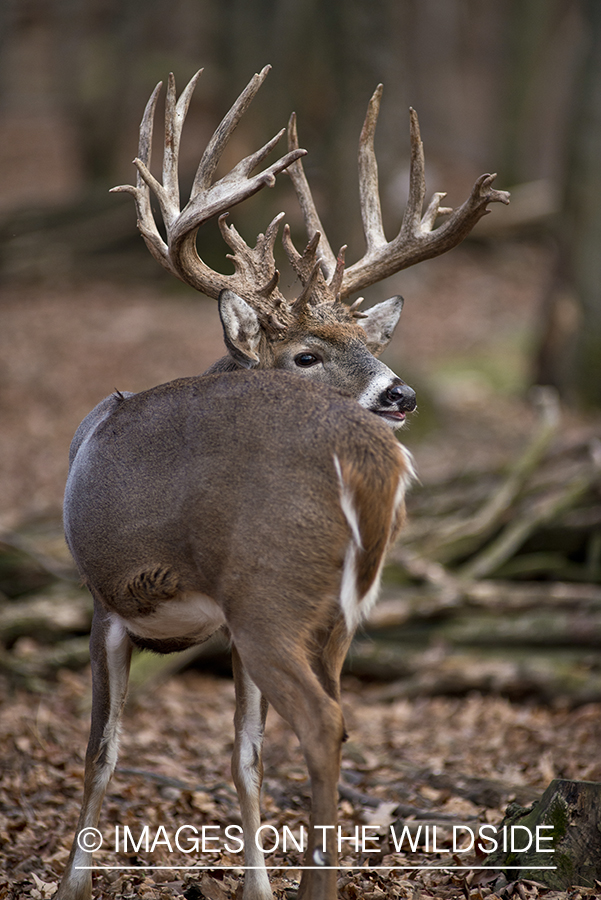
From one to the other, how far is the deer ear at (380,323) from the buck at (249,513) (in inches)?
19.3

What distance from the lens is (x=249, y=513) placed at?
3438 millimetres

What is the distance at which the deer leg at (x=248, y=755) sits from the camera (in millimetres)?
4195

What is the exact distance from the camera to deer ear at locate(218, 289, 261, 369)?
4582 millimetres

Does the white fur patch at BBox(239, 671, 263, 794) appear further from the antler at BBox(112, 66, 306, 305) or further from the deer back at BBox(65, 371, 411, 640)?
the antler at BBox(112, 66, 306, 305)

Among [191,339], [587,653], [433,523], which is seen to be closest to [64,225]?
[191,339]

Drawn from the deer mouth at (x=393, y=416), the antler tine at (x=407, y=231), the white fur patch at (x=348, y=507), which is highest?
the antler tine at (x=407, y=231)

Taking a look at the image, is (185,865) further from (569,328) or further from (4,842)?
(569,328)

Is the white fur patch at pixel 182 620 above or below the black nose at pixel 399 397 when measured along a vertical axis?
below

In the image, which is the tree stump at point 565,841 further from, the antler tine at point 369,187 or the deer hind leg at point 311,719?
A: the antler tine at point 369,187

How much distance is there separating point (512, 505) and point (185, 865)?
199 inches

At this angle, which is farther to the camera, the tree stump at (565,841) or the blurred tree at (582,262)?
the blurred tree at (582,262)

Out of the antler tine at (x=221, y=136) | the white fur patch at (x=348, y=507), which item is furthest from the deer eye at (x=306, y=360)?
the white fur patch at (x=348, y=507)

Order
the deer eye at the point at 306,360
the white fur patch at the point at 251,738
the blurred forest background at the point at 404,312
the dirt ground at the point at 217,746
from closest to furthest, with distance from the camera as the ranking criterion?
1. the white fur patch at the point at 251,738
2. the dirt ground at the point at 217,746
3. the deer eye at the point at 306,360
4. the blurred forest background at the point at 404,312

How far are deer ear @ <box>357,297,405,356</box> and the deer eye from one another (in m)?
0.60
